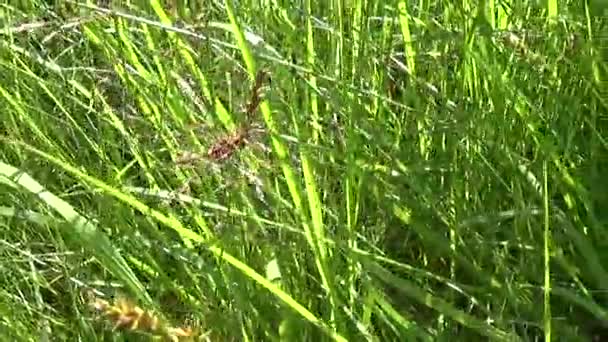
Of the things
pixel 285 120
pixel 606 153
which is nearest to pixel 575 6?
pixel 606 153

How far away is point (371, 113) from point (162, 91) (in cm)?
19

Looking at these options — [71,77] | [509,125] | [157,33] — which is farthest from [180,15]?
[509,125]

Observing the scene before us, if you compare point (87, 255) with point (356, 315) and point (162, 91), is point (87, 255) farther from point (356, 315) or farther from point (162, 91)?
point (356, 315)

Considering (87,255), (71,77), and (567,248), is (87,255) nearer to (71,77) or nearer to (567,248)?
(71,77)

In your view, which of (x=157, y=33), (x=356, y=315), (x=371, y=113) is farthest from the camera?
(x=157, y=33)

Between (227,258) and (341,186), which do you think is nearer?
(227,258)

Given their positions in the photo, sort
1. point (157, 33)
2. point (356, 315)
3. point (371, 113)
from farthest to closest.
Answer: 1. point (157, 33)
2. point (371, 113)
3. point (356, 315)

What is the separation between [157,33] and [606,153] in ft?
1.46

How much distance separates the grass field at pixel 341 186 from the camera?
35.4 inches

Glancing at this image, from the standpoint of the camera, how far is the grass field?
0.90 meters

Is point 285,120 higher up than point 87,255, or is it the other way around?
point 285,120

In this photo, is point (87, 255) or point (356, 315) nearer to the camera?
point (356, 315)

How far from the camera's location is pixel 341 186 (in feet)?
3.18

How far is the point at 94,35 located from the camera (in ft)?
3.49
